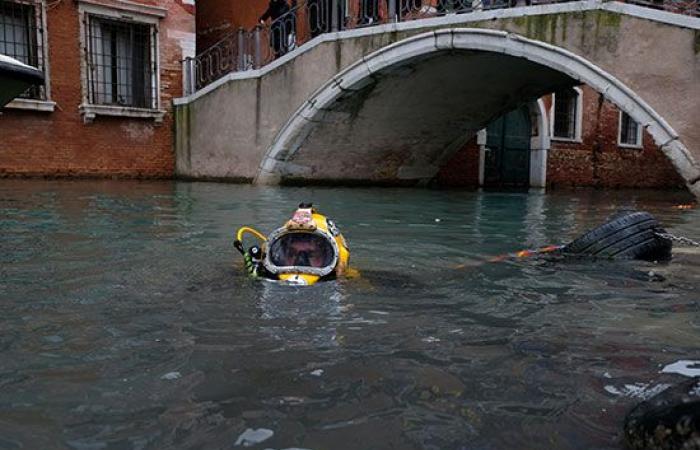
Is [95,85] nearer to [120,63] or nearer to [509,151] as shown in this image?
[120,63]

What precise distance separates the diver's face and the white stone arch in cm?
594

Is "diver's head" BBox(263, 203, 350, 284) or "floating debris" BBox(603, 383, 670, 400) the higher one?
"diver's head" BBox(263, 203, 350, 284)

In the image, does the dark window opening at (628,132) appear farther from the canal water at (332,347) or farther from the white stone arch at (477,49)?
the canal water at (332,347)

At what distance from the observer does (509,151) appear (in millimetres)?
17453

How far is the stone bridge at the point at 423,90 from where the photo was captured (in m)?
8.12

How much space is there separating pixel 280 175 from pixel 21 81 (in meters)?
8.48

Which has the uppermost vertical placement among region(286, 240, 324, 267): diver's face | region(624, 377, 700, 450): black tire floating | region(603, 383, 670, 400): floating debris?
region(286, 240, 324, 267): diver's face

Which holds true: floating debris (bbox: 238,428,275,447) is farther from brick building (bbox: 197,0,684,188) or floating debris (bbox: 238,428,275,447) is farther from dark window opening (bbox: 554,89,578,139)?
dark window opening (bbox: 554,89,578,139)

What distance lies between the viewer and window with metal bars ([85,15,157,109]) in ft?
42.2

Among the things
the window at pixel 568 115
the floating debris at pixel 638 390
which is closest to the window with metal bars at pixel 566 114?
the window at pixel 568 115

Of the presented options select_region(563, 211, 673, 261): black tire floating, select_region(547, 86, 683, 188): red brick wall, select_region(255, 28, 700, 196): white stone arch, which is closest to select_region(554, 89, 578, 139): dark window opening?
select_region(547, 86, 683, 188): red brick wall

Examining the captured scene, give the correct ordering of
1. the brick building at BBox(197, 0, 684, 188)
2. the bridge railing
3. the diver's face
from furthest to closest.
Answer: the brick building at BBox(197, 0, 684, 188)
the bridge railing
the diver's face

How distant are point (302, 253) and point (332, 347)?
1.23m

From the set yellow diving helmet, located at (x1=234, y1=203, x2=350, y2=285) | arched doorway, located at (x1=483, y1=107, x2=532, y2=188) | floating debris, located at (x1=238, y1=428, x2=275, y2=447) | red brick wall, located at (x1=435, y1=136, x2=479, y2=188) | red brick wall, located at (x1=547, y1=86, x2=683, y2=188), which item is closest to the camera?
floating debris, located at (x1=238, y1=428, x2=275, y2=447)
